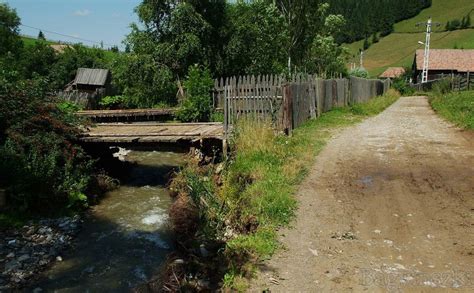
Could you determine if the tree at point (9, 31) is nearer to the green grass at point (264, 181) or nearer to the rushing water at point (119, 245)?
the rushing water at point (119, 245)

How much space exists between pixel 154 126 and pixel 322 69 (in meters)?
18.5

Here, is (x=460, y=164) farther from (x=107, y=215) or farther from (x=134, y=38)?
(x=134, y=38)

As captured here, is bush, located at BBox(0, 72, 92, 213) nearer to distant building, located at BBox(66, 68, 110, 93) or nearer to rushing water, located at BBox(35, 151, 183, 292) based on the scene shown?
rushing water, located at BBox(35, 151, 183, 292)

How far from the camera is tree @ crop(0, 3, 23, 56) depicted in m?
42.4

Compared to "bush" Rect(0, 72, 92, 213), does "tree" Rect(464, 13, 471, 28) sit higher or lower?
higher

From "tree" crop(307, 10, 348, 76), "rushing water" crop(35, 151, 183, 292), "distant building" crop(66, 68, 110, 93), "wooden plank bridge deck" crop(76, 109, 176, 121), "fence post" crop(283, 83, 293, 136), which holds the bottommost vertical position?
"rushing water" crop(35, 151, 183, 292)

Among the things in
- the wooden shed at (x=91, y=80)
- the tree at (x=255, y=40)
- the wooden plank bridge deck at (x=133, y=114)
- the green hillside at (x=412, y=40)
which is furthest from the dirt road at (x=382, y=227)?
the green hillside at (x=412, y=40)

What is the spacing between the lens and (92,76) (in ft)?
115

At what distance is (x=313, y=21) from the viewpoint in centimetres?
2752

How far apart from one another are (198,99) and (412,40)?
3944 inches

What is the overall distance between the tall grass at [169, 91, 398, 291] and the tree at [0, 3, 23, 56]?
127 feet

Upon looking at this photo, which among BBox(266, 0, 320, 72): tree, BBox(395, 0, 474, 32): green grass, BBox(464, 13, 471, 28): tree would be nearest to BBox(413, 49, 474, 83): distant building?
BBox(266, 0, 320, 72): tree

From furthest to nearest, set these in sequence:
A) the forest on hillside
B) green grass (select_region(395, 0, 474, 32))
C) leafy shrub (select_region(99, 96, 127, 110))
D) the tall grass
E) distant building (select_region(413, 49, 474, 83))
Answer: the forest on hillside, green grass (select_region(395, 0, 474, 32)), distant building (select_region(413, 49, 474, 83)), leafy shrub (select_region(99, 96, 127, 110)), the tall grass

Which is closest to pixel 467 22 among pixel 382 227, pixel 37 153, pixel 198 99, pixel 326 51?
pixel 326 51
